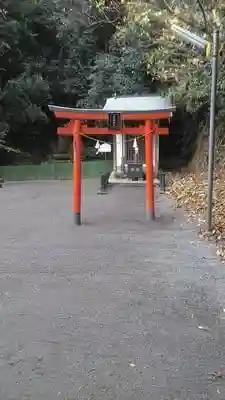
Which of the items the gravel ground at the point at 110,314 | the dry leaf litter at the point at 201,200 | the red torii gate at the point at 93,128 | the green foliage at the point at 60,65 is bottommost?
the gravel ground at the point at 110,314

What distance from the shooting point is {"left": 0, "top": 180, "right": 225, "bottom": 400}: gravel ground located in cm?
333

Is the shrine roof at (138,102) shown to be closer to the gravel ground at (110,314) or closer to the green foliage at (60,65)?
the green foliage at (60,65)

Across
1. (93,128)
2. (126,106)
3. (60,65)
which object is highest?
(60,65)

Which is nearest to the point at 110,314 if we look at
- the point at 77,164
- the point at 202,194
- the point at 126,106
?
the point at 77,164

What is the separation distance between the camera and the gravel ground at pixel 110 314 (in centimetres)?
333

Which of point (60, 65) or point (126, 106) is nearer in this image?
point (126, 106)

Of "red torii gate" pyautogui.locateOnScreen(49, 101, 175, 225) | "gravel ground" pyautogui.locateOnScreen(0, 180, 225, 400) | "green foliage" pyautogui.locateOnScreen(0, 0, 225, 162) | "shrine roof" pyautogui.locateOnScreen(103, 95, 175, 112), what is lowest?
"gravel ground" pyautogui.locateOnScreen(0, 180, 225, 400)

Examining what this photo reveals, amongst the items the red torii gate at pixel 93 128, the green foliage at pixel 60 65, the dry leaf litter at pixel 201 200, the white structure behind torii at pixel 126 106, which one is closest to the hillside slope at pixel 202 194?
the dry leaf litter at pixel 201 200

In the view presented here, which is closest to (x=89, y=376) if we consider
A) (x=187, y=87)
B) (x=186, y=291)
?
(x=186, y=291)

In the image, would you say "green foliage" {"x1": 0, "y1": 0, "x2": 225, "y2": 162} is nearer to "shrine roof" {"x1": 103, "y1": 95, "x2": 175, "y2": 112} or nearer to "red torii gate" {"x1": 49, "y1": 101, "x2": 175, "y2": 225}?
"shrine roof" {"x1": 103, "y1": 95, "x2": 175, "y2": 112}

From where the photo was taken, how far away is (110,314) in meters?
4.68

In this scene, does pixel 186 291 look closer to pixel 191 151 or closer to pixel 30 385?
pixel 30 385

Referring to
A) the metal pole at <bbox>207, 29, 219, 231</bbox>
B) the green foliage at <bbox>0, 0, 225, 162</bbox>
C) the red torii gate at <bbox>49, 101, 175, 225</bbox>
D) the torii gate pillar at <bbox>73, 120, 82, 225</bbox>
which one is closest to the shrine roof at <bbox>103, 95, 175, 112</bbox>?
the green foliage at <bbox>0, 0, 225, 162</bbox>

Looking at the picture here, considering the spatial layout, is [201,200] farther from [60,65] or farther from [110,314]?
[60,65]
